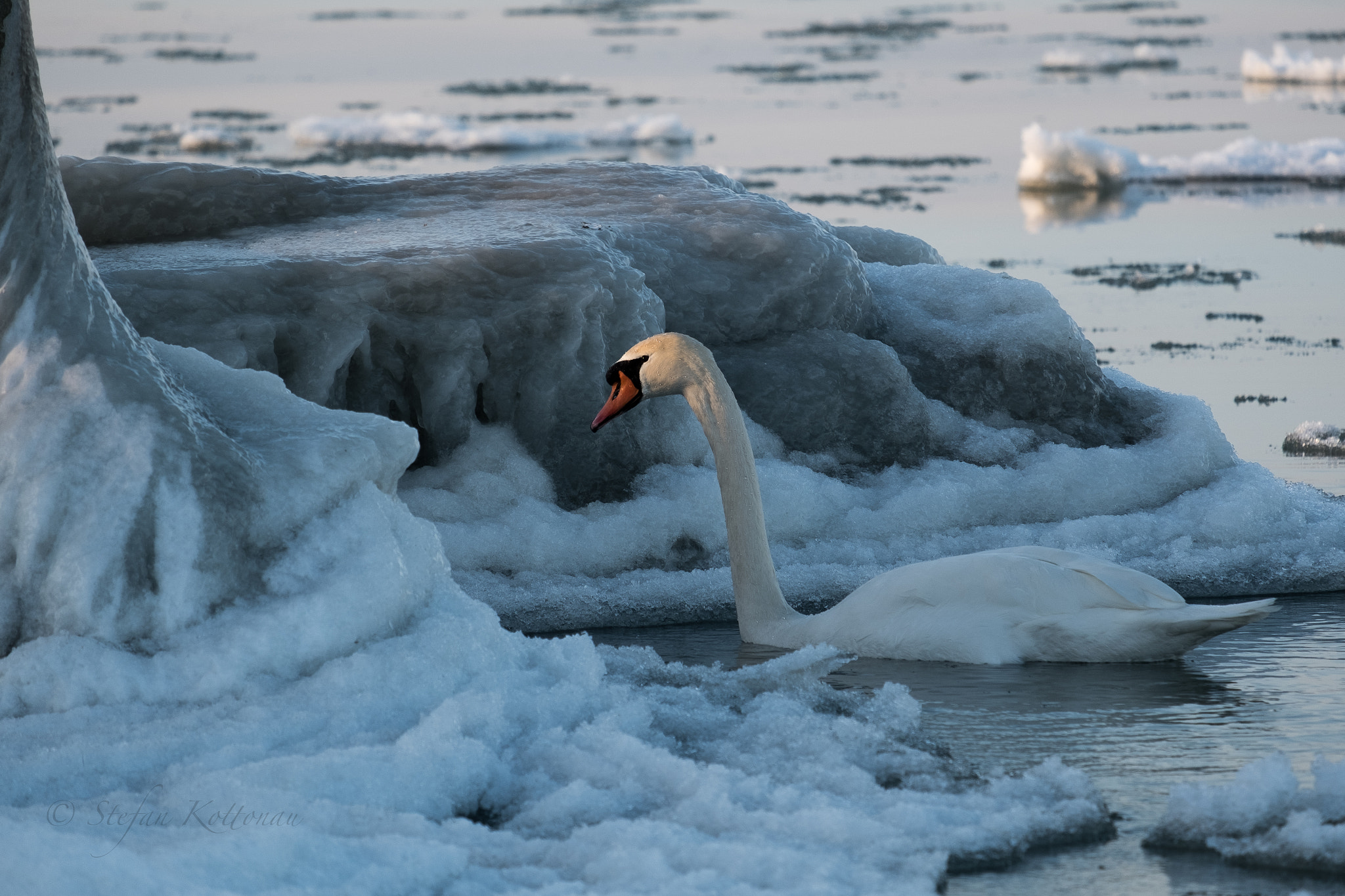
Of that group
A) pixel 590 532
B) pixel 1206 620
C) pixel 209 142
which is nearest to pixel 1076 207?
pixel 209 142

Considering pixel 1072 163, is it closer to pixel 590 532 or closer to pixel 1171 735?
pixel 590 532

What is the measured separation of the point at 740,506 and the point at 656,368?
1.84 feet

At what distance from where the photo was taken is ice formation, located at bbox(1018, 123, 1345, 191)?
60.2ft

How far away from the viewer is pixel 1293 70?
2928 centimetres

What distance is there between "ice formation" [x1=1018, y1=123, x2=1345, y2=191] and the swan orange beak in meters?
12.9

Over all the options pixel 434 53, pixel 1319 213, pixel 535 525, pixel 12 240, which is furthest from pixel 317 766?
pixel 434 53

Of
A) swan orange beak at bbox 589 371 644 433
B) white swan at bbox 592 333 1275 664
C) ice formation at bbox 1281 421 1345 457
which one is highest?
swan orange beak at bbox 589 371 644 433

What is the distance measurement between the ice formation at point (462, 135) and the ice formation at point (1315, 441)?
48.5 ft

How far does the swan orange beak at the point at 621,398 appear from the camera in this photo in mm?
6188

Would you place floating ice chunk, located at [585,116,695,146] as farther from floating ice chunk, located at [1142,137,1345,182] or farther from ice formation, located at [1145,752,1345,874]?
ice formation, located at [1145,752,1345,874]

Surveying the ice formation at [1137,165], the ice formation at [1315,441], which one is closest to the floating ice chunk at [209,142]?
the ice formation at [1137,165]

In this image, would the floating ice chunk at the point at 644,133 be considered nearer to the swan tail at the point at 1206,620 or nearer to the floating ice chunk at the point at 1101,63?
the floating ice chunk at the point at 1101,63

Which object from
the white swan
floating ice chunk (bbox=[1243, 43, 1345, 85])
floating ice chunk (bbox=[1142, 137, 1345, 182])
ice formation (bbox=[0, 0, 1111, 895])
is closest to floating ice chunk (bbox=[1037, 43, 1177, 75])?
floating ice chunk (bbox=[1243, 43, 1345, 85])

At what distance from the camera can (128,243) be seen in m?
7.98
